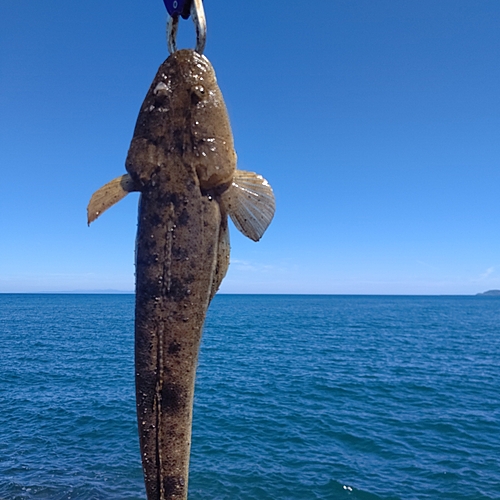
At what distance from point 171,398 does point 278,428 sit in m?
17.5

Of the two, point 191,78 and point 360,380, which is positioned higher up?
point 191,78

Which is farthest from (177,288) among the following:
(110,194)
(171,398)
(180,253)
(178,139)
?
(178,139)

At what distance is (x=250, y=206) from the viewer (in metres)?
3.08

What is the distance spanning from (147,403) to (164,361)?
30 centimetres

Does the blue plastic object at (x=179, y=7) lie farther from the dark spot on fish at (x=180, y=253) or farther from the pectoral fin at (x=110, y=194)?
the dark spot on fish at (x=180, y=253)

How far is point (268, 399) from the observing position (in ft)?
77.4

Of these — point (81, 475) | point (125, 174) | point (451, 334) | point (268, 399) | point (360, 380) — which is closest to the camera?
point (125, 174)

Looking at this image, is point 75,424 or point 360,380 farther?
point 360,380

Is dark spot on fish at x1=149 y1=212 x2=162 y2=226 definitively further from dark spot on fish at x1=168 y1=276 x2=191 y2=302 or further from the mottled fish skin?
dark spot on fish at x1=168 y1=276 x2=191 y2=302

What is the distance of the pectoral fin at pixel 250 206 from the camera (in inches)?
121

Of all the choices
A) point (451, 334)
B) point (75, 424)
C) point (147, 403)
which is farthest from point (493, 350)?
point (147, 403)

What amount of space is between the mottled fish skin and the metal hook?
60 cm

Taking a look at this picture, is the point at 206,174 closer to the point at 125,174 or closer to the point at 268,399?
the point at 125,174

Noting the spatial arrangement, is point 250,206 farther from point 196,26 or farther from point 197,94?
point 196,26
